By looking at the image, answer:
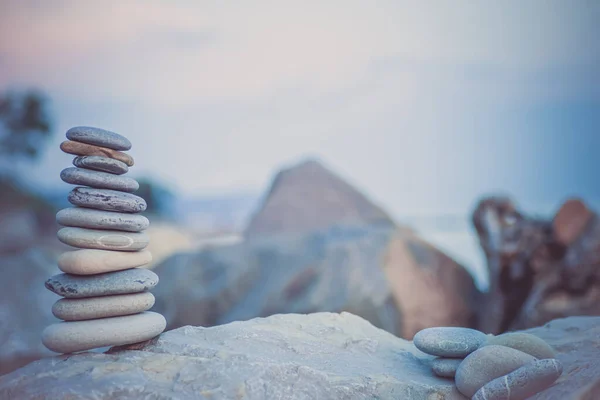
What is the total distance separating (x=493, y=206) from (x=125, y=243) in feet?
18.5

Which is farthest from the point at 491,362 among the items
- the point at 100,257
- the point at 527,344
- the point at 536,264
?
the point at 536,264

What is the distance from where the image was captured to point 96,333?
3242 millimetres

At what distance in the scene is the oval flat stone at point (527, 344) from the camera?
11.5ft

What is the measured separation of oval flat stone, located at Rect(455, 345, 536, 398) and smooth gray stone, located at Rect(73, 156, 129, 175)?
112 inches

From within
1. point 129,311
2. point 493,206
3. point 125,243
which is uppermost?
point 493,206

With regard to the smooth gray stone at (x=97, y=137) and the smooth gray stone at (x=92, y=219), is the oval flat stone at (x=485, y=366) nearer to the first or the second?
the smooth gray stone at (x=92, y=219)

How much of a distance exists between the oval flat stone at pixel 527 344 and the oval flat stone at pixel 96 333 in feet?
8.42

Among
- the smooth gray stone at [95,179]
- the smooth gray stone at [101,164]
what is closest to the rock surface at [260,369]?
the smooth gray stone at [95,179]

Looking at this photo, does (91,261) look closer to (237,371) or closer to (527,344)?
(237,371)

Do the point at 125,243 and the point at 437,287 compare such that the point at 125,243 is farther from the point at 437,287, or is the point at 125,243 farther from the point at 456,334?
the point at 437,287

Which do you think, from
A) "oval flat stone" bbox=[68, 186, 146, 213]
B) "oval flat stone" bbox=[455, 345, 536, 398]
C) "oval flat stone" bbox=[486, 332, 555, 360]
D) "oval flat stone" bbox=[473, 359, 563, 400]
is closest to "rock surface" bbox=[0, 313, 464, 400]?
"oval flat stone" bbox=[455, 345, 536, 398]

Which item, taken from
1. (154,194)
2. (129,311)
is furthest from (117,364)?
(154,194)

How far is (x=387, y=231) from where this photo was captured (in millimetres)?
7883

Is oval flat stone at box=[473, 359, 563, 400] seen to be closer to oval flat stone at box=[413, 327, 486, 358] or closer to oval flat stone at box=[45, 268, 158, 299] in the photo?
oval flat stone at box=[413, 327, 486, 358]
